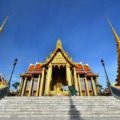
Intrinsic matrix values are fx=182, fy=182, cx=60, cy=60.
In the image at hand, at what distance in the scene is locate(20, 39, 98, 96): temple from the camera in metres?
25.2

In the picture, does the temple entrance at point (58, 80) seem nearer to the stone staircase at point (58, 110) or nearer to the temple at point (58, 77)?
the temple at point (58, 77)

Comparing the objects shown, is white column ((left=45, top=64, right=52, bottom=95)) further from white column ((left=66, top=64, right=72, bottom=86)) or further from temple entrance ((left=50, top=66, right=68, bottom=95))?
white column ((left=66, top=64, right=72, bottom=86))

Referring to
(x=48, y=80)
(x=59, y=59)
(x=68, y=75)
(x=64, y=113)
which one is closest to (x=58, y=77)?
(x=59, y=59)

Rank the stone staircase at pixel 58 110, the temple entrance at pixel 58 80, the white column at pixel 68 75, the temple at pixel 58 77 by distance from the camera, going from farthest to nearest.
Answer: the temple entrance at pixel 58 80 → the temple at pixel 58 77 → the white column at pixel 68 75 → the stone staircase at pixel 58 110

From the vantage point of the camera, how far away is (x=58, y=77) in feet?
91.2

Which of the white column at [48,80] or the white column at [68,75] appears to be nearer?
the white column at [48,80]

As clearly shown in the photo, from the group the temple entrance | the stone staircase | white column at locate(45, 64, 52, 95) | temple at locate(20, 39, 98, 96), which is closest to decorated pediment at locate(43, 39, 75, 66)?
temple at locate(20, 39, 98, 96)

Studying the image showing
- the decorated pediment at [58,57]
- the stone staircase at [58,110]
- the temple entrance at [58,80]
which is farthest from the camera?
the decorated pediment at [58,57]

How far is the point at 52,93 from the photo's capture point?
24828 mm

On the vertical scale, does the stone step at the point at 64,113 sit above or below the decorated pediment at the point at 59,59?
below

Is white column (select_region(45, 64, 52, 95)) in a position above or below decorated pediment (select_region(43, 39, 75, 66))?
below

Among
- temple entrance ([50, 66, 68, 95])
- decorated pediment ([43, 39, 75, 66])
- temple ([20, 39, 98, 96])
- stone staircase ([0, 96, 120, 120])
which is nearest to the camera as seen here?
stone staircase ([0, 96, 120, 120])

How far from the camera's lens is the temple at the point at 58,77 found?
25.2 m

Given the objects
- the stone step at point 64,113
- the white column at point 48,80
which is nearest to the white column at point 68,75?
the white column at point 48,80
